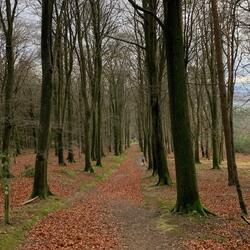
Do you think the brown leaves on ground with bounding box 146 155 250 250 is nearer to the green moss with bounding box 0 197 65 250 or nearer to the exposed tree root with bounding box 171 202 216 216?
the exposed tree root with bounding box 171 202 216 216

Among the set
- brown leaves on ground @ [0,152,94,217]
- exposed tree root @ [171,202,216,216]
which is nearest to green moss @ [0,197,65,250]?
brown leaves on ground @ [0,152,94,217]

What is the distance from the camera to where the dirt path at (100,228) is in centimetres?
1007

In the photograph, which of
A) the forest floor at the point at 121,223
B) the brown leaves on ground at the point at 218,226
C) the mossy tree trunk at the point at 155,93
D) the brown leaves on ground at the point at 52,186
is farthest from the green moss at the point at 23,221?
the mossy tree trunk at the point at 155,93

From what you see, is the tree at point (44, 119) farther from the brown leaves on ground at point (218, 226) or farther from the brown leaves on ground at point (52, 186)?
the brown leaves on ground at point (218, 226)

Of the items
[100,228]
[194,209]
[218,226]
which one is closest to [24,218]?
[100,228]

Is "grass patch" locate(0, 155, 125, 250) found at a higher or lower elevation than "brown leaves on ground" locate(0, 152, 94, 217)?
lower

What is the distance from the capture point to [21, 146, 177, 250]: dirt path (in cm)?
1007

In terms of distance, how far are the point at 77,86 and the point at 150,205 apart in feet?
149

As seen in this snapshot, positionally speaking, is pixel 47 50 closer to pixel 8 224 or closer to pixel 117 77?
pixel 8 224

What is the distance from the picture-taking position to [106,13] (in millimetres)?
33344

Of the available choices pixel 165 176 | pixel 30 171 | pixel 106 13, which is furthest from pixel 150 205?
Answer: pixel 106 13

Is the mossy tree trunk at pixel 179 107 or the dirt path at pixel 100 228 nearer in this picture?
the dirt path at pixel 100 228

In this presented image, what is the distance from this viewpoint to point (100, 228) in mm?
11930

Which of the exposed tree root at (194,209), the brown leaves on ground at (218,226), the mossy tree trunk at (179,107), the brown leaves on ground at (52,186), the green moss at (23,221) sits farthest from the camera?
the brown leaves on ground at (52,186)
